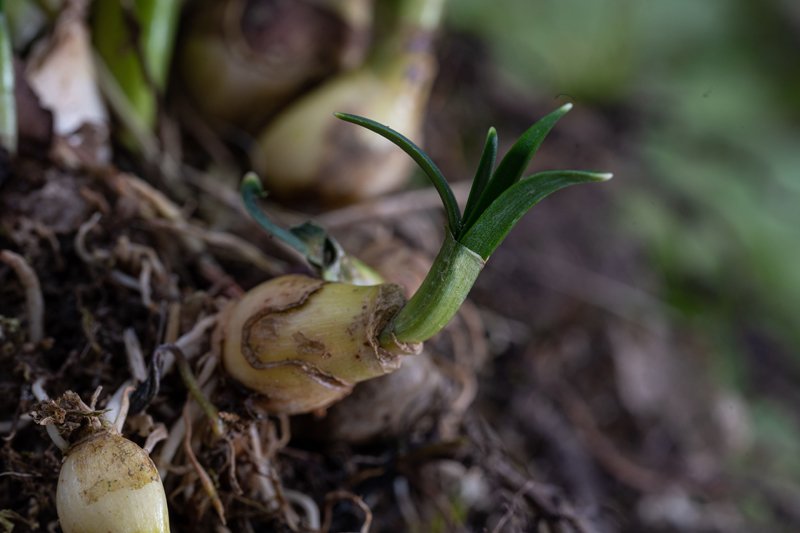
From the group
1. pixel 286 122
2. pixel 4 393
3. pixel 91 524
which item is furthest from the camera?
pixel 286 122

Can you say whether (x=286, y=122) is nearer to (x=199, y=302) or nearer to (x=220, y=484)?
(x=199, y=302)

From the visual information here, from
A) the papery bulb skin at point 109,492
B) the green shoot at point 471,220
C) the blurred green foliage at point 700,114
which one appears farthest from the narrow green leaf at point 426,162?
the blurred green foliage at point 700,114

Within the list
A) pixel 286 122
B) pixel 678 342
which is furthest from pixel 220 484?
pixel 678 342

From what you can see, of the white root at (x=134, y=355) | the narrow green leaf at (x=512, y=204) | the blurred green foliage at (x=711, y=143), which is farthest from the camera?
the blurred green foliage at (x=711, y=143)

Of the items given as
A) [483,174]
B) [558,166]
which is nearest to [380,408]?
[483,174]

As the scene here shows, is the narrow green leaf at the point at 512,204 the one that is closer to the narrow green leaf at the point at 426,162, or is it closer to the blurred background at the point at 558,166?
the narrow green leaf at the point at 426,162

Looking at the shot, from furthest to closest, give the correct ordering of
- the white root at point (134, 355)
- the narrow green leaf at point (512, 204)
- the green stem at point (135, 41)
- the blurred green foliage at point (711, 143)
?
the blurred green foliage at point (711, 143) → the green stem at point (135, 41) → the white root at point (134, 355) → the narrow green leaf at point (512, 204)
